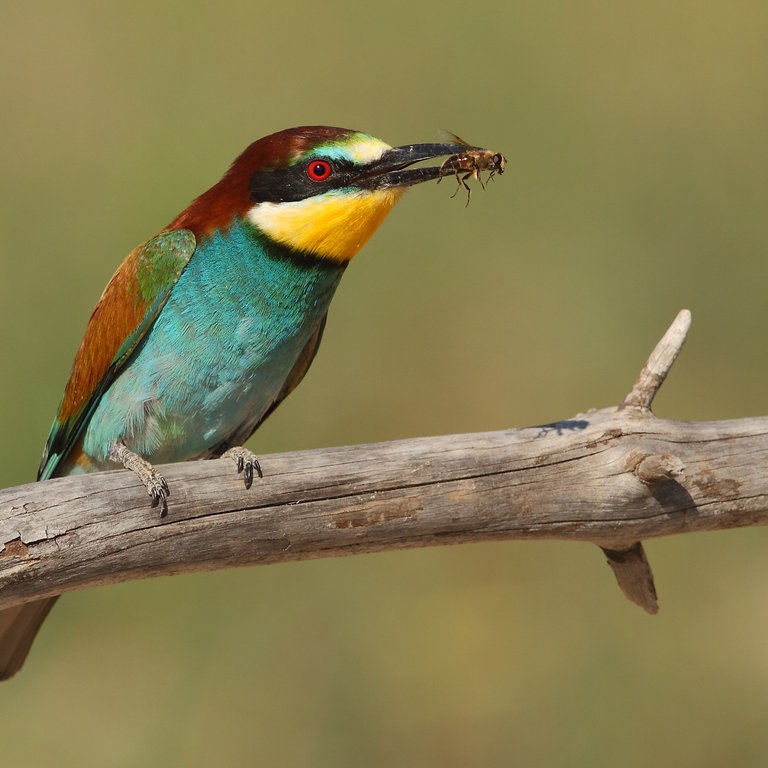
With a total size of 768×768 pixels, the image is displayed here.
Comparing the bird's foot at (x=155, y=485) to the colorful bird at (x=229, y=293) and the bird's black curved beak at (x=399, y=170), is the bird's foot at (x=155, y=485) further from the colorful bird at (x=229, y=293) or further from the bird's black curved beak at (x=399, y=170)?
the bird's black curved beak at (x=399, y=170)

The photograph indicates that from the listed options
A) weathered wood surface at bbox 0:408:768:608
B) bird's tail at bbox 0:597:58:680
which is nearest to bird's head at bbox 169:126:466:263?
weathered wood surface at bbox 0:408:768:608

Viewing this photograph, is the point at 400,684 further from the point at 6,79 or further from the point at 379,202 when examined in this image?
the point at 6,79

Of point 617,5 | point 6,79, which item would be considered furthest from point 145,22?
point 617,5

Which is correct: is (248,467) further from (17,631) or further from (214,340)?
(17,631)

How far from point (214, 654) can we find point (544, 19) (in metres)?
2.81

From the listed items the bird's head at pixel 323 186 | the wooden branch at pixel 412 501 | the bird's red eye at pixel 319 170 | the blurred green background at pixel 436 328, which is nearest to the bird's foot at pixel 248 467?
the wooden branch at pixel 412 501

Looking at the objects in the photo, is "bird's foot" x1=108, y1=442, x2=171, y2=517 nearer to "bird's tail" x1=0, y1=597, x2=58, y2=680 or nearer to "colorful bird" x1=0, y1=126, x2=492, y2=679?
"colorful bird" x1=0, y1=126, x2=492, y2=679

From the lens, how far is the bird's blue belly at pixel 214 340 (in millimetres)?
2871

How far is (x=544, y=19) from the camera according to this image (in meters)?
5.07

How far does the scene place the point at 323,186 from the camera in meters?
2.86

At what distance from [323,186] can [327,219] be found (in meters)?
0.08

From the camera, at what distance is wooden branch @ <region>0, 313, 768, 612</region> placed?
2.30 metres

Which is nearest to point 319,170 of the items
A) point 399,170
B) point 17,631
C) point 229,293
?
point 399,170

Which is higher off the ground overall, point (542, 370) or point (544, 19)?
point (544, 19)
